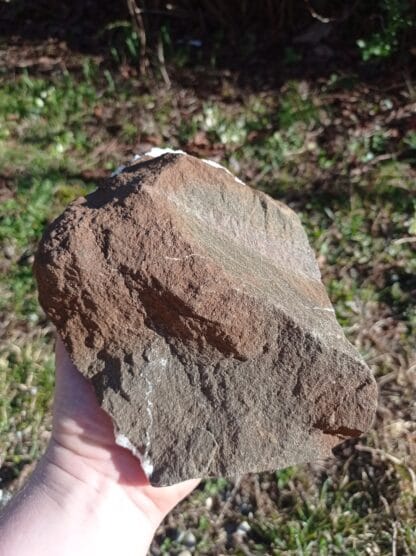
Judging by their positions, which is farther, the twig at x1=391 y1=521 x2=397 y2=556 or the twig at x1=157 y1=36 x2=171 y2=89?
the twig at x1=157 y1=36 x2=171 y2=89

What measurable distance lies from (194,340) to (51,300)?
→ 16.4 inches

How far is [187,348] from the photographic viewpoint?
79.0 inches

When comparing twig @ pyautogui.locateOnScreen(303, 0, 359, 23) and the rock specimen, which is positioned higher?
the rock specimen

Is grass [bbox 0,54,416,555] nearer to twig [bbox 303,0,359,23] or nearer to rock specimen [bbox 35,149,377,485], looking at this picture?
twig [bbox 303,0,359,23]

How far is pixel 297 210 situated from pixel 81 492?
89.4 inches

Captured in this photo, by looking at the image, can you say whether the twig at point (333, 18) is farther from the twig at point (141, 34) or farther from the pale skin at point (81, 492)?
the pale skin at point (81, 492)

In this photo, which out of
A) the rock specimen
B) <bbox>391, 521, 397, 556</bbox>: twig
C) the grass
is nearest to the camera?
the rock specimen

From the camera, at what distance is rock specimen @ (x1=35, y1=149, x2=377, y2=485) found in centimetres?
193

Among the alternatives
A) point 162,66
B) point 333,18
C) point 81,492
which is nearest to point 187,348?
point 81,492

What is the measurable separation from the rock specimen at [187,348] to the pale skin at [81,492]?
220 mm

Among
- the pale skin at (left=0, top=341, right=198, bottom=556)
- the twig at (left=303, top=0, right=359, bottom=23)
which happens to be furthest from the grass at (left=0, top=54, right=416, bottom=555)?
the pale skin at (left=0, top=341, right=198, bottom=556)

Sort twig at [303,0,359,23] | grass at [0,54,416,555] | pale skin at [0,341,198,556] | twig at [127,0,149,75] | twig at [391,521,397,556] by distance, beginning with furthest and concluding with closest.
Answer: twig at [127,0,149,75]
twig at [303,0,359,23]
grass at [0,54,416,555]
twig at [391,521,397,556]
pale skin at [0,341,198,556]

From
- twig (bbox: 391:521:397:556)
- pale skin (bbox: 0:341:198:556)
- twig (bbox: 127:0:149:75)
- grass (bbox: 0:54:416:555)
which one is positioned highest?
twig (bbox: 127:0:149:75)

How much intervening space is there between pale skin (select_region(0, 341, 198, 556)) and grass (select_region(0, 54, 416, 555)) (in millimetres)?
751
